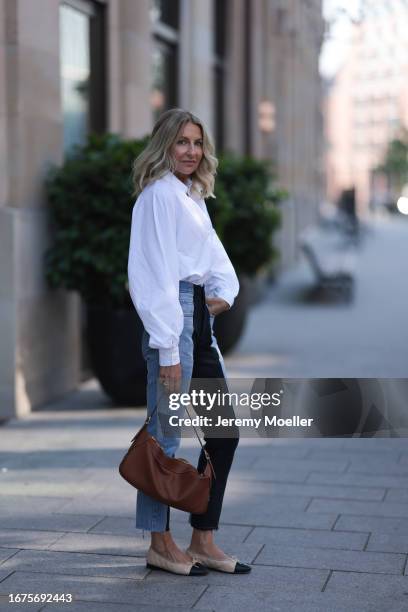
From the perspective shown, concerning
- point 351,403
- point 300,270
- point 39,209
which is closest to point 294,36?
point 300,270

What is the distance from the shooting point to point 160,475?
4.37m

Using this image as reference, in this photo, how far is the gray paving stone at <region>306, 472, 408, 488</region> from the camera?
6414 mm

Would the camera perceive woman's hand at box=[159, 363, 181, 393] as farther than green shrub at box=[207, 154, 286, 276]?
No

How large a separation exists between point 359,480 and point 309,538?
51.9 inches

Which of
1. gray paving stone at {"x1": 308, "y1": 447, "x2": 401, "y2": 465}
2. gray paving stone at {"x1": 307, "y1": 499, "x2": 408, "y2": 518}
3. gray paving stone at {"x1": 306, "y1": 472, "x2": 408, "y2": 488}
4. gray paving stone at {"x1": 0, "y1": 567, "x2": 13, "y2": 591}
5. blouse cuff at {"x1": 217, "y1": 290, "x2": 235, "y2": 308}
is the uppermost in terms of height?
blouse cuff at {"x1": 217, "y1": 290, "x2": 235, "y2": 308}

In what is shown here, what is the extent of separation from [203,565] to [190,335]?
1.01 meters

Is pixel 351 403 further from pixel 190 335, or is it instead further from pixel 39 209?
pixel 39 209

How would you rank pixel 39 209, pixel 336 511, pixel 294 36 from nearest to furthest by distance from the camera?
pixel 336 511
pixel 39 209
pixel 294 36

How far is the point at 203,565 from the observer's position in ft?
15.5

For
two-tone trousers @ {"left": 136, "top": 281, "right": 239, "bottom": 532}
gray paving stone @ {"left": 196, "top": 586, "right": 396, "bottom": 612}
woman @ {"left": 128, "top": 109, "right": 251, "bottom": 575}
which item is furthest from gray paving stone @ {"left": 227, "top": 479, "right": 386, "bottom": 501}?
gray paving stone @ {"left": 196, "top": 586, "right": 396, "bottom": 612}

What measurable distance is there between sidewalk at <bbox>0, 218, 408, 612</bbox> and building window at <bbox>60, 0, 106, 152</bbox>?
274 cm

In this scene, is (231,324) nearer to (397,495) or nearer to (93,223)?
(93,223)

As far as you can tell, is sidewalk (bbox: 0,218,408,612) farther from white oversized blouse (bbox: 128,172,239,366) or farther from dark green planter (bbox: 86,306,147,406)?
white oversized blouse (bbox: 128,172,239,366)

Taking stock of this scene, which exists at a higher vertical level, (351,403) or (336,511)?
(351,403)
